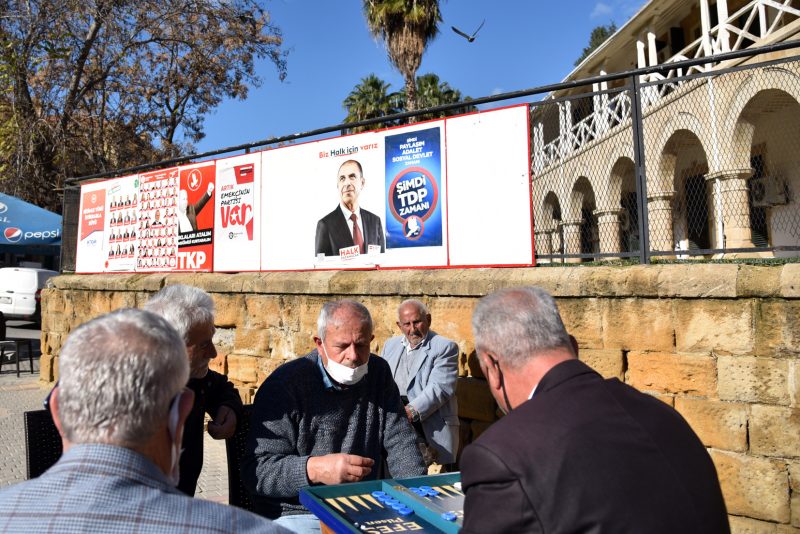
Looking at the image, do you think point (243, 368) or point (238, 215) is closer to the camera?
point (243, 368)

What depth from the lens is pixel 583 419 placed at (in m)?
1.75

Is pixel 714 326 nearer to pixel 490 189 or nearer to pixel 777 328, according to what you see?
pixel 777 328

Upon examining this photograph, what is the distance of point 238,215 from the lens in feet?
24.3

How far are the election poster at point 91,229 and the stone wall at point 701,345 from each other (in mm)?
5549

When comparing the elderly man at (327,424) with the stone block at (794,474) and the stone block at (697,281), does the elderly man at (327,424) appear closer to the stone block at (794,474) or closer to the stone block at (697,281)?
the stone block at (697,281)

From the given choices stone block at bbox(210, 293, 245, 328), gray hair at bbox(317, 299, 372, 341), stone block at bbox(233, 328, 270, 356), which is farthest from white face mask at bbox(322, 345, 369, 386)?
stone block at bbox(210, 293, 245, 328)

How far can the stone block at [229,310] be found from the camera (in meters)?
7.25

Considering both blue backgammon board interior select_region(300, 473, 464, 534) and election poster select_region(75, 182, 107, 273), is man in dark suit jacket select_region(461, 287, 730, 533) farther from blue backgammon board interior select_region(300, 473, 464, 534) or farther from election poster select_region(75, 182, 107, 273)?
election poster select_region(75, 182, 107, 273)

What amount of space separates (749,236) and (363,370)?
410 centimetres

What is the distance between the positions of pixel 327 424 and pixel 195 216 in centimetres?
539

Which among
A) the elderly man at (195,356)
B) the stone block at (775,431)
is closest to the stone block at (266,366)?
the elderly man at (195,356)

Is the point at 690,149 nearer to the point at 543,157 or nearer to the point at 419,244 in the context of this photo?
the point at 543,157

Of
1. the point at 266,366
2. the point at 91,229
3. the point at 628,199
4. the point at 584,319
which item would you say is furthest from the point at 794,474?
the point at 91,229

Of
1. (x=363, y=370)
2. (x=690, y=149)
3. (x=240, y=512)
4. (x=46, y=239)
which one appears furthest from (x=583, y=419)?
(x=690, y=149)
